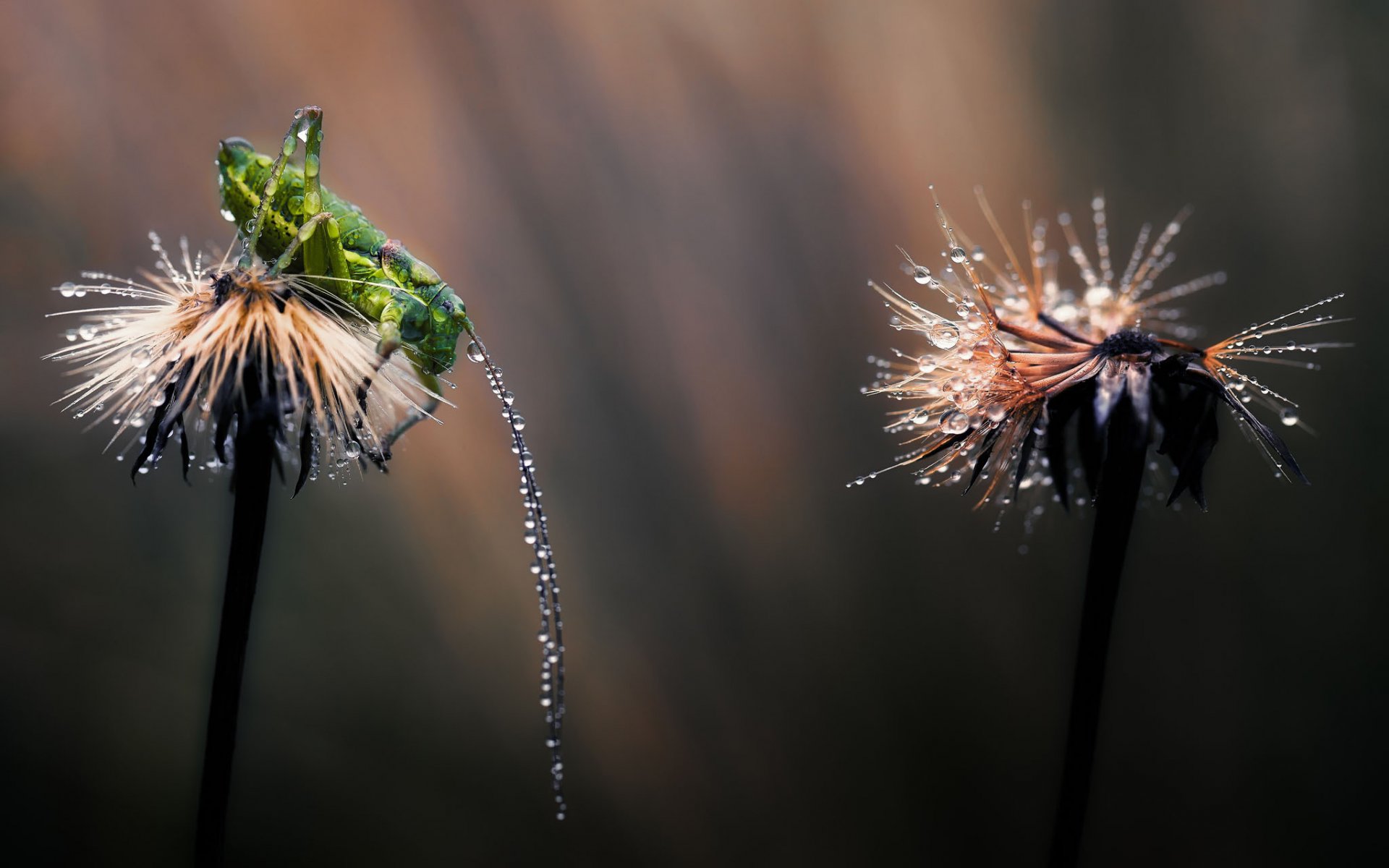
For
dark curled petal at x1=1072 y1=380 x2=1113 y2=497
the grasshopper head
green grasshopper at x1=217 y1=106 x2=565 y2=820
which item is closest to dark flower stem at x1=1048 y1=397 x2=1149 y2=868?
dark curled petal at x1=1072 y1=380 x2=1113 y2=497

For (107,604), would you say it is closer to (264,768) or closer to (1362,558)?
(264,768)

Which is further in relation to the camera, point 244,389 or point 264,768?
point 264,768

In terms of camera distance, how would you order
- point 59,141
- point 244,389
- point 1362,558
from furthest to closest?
point 1362,558 → point 59,141 → point 244,389

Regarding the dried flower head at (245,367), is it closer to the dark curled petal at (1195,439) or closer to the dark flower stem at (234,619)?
the dark flower stem at (234,619)

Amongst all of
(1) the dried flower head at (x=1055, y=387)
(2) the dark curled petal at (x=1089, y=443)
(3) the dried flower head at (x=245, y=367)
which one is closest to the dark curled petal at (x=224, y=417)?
(3) the dried flower head at (x=245, y=367)

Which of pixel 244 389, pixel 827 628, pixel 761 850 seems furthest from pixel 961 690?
pixel 244 389

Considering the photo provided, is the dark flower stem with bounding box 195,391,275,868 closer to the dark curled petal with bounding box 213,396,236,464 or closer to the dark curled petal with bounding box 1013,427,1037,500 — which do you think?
the dark curled petal with bounding box 213,396,236,464

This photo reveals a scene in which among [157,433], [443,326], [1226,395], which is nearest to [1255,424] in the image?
[1226,395]

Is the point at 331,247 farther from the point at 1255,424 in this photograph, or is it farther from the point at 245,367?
the point at 1255,424
